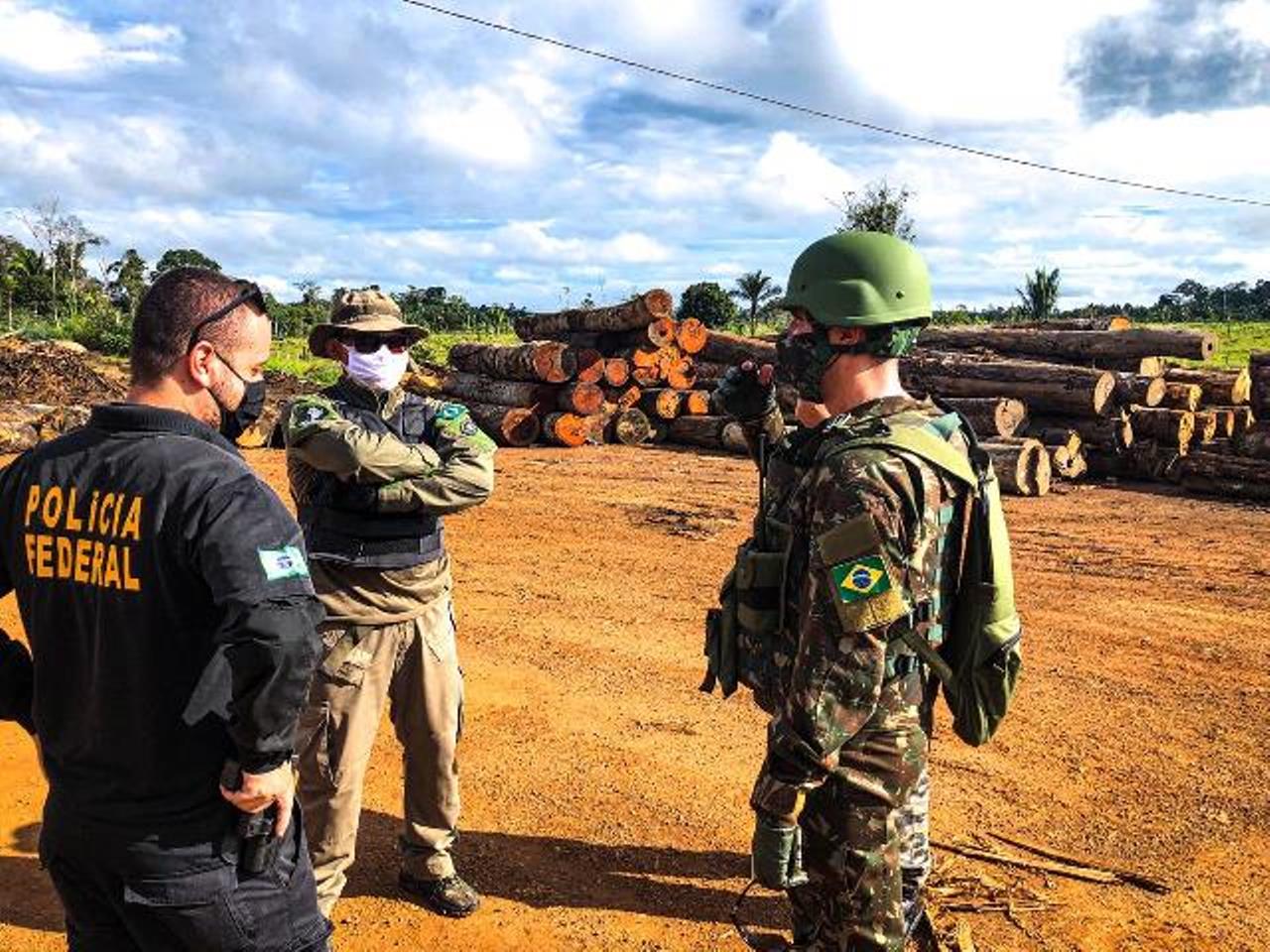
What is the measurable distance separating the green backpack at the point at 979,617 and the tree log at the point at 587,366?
13.9m

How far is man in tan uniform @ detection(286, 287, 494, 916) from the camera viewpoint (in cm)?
333

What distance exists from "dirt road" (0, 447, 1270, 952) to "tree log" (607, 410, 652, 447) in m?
8.04

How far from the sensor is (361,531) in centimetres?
340

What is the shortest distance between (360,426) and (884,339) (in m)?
1.74

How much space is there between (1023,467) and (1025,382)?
7.81 ft

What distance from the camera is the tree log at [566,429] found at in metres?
16.1

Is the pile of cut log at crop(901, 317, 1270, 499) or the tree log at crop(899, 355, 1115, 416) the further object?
the tree log at crop(899, 355, 1115, 416)

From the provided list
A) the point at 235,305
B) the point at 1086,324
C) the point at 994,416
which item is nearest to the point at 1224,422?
the point at 1086,324

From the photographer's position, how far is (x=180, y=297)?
2.12 m

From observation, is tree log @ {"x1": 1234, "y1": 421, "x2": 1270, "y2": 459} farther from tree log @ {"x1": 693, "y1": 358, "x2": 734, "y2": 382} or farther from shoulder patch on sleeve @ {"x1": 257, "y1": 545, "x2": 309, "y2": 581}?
shoulder patch on sleeve @ {"x1": 257, "y1": 545, "x2": 309, "y2": 581}

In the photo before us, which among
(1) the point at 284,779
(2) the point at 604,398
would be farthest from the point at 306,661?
(2) the point at 604,398

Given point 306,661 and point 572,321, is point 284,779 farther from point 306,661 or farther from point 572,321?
point 572,321

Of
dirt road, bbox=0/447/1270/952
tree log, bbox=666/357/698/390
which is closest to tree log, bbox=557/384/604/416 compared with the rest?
tree log, bbox=666/357/698/390

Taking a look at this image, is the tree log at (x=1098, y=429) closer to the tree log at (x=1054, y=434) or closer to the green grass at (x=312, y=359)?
the tree log at (x=1054, y=434)
